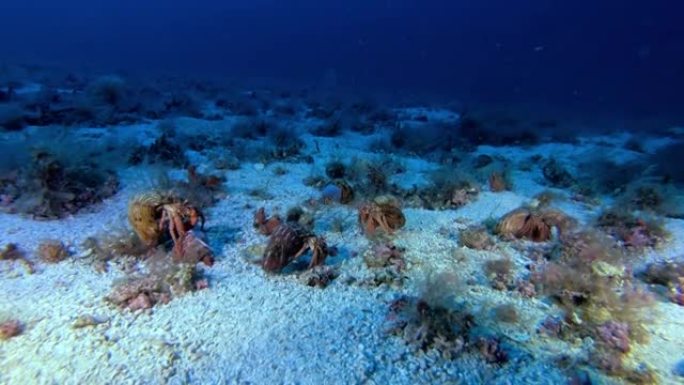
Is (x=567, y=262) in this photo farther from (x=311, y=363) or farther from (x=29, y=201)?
(x=29, y=201)

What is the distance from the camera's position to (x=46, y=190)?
689 centimetres

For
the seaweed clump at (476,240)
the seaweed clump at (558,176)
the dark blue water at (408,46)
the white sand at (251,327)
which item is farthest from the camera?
the dark blue water at (408,46)

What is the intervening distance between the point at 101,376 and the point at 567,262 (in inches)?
239

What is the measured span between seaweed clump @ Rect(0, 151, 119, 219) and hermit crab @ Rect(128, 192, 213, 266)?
6.79 feet

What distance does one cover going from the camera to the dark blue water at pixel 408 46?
58.8m

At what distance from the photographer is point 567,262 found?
5.83 m

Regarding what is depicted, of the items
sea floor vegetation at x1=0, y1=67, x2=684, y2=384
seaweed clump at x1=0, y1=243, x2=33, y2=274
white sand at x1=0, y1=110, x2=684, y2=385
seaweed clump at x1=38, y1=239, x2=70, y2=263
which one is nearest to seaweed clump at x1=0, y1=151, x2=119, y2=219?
sea floor vegetation at x1=0, y1=67, x2=684, y2=384

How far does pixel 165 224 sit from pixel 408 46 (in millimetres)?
142675

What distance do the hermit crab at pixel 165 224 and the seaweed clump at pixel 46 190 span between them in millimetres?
2069

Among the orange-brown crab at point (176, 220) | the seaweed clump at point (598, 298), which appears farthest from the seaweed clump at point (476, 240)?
the orange-brown crab at point (176, 220)

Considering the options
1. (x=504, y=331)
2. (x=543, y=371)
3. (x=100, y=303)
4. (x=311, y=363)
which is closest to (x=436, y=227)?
(x=504, y=331)

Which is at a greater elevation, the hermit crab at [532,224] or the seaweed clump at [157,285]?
the seaweed clump at [157,285]

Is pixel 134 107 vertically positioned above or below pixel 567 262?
above

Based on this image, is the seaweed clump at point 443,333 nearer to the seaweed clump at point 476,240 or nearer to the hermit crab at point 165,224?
the seaweed clump at point 476,240
